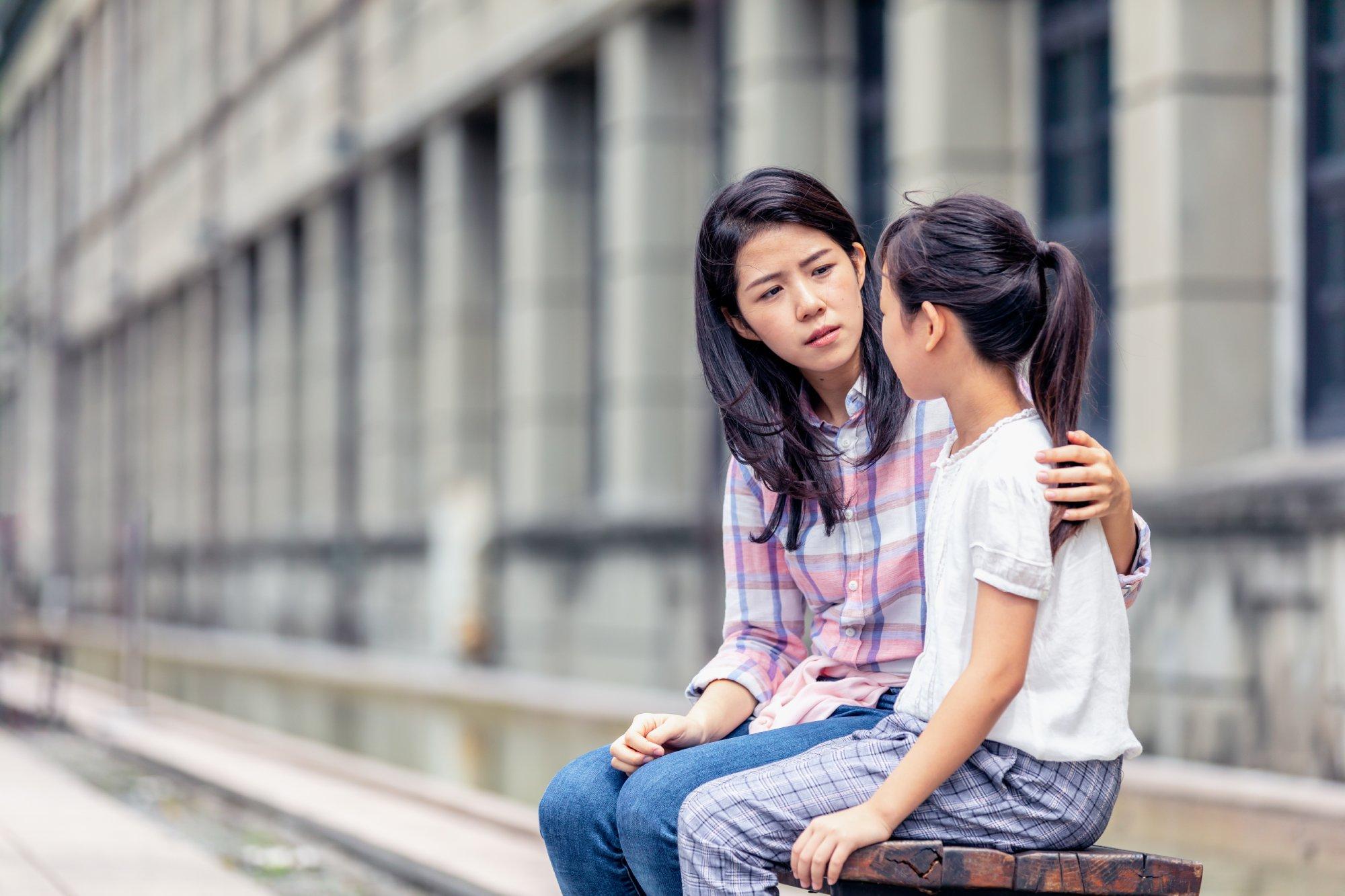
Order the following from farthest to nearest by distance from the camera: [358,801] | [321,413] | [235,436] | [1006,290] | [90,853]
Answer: [235,436]
[321,413]
[358,801]
[90,853]
[1006,290]

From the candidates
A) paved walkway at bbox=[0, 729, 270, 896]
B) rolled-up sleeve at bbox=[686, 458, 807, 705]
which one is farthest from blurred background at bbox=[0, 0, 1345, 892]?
rolled-up sleeve at bbox=[686, 458, 807, 705]

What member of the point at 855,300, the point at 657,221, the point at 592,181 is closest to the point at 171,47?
the point at 592,181

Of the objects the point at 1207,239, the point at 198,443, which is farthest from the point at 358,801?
the point at 198,443

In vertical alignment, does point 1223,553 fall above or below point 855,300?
below

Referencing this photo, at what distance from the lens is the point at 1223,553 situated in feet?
30.6

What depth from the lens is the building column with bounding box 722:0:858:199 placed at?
47.3 ft

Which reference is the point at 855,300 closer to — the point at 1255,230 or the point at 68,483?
the point at 1255,230

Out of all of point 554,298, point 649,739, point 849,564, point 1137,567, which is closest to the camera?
point 1137,567

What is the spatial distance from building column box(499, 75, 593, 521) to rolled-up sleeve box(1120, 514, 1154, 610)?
1492 cm

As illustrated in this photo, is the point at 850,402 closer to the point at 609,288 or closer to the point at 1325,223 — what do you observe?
the point at 1325,223

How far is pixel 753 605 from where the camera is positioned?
12.9 ft

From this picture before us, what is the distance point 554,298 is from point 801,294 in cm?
1474

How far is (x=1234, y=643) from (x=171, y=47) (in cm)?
2932

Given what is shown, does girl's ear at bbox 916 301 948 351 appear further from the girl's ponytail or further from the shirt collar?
the shirt collar
